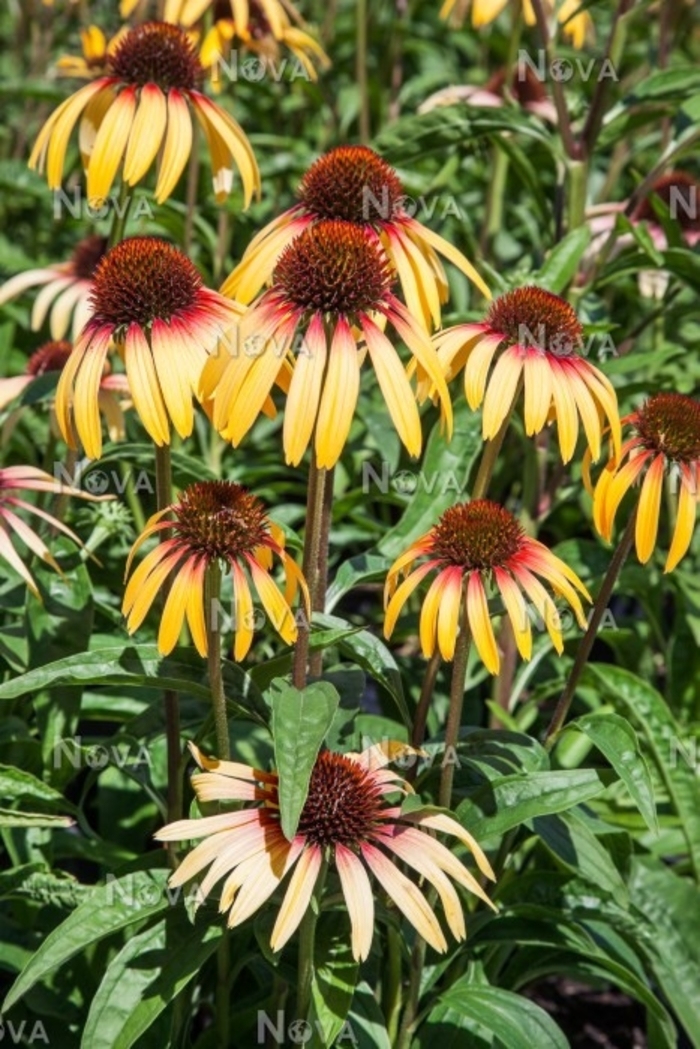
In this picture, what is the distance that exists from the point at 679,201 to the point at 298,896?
6.68 ft

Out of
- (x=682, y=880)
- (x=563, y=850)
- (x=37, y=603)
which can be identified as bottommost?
(x=682, y=880)

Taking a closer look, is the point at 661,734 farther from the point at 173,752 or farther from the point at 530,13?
the point at 530,13

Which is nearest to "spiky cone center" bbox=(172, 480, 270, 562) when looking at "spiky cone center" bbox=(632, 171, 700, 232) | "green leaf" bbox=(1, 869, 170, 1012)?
"green leaf" bbox=(1, 869, 170, 1012)

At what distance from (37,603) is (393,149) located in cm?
113

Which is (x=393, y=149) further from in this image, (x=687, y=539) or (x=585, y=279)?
(x=687, y=539)

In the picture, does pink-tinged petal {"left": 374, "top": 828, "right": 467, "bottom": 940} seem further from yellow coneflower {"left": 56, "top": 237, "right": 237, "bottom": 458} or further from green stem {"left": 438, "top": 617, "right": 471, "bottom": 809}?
yellow coneflower {"left": 56, "top": 237, "right": 237, "bottom": 458}

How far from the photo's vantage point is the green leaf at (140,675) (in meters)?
1.68

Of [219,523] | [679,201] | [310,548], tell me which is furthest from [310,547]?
[679,201]

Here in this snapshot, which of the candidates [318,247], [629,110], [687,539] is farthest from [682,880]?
[629,110]

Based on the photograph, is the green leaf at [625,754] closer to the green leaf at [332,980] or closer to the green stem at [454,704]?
the green stem at [454,704]

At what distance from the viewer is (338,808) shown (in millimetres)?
1586

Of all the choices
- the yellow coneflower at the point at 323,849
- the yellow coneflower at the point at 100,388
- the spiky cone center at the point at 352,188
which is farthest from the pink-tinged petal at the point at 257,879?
the yellow coneflower at the point at 100,388

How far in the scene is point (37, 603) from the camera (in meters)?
2.11

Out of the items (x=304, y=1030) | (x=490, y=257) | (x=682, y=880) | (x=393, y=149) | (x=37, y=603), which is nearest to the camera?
(x=304, y=1030)
